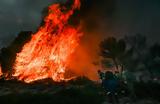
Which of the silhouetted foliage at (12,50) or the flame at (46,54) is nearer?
the flame at (46,54)

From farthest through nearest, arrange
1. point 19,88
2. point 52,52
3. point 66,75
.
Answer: point 66,75 → point 52,52 → point 19,88

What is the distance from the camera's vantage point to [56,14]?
46.4 m

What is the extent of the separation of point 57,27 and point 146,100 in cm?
2301

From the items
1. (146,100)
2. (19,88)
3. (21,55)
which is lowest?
(146,100)

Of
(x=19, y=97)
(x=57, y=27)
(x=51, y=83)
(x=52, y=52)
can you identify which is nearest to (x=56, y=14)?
(x=57, y=27)

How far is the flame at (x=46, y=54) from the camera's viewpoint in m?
40.9

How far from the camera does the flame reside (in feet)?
134

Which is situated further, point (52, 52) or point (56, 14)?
point (56, 14)

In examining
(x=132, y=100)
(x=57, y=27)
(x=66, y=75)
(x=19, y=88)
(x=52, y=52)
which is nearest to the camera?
(x=132, y=100)

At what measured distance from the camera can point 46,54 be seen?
4184 centimetres

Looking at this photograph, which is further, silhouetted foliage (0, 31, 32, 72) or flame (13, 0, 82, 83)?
silhouetted foliage (0, 31, 32, 72)

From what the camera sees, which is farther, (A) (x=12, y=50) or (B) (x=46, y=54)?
(A) (x=12, y=50)

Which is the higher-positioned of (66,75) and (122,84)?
(66,75)

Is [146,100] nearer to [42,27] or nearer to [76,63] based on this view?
[42,27]
